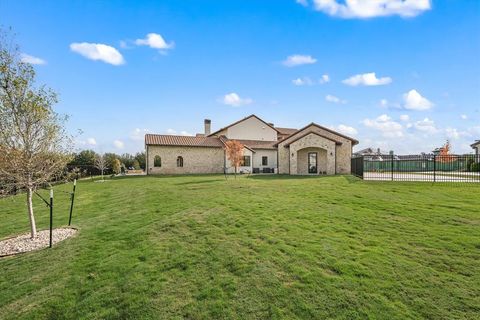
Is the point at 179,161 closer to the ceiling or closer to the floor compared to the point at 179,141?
closer to the floor

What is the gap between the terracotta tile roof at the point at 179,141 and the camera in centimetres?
3117

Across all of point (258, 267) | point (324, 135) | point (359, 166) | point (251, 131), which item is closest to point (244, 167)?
point (251, 131)

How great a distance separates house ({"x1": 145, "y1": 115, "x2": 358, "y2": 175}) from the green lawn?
18.4 m

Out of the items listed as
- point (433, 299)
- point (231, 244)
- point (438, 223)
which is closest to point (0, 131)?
point (231, 244)

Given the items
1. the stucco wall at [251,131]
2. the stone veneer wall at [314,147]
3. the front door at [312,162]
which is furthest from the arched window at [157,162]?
the front door at [312,162]

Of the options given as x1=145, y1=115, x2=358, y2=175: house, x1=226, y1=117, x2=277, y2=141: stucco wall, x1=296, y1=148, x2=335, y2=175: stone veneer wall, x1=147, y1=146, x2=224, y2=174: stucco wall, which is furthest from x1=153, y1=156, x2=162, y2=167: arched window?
x1=296, y1=148, x2=335, y2=175: stone veneer wall

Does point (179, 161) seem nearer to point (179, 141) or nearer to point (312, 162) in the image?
point (179, 141)

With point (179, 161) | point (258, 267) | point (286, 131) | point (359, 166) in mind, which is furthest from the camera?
point (286, 131)

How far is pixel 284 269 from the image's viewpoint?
5.09m

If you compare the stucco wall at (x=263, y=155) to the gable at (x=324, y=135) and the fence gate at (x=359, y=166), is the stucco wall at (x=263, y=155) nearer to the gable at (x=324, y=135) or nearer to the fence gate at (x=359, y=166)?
the gable at (x=324, y=135)

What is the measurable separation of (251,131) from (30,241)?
3404 centimetres

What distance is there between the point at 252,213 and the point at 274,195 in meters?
3.69

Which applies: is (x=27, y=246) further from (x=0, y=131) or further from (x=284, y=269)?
(x=284, y=269)

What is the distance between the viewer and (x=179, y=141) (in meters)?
32.5
